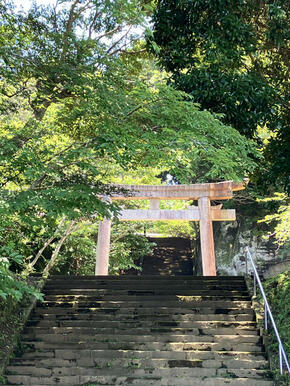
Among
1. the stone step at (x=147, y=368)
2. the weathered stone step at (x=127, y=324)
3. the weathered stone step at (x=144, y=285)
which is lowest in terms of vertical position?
the stone step at (x=147, y=368)

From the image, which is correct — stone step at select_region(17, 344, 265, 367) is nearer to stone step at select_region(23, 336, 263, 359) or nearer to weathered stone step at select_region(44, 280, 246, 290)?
stone step at select_region(23, 336, 263, 359)

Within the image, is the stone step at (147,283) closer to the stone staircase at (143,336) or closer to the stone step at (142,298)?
the stone staircase at (143,336)

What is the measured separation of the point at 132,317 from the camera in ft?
26.4

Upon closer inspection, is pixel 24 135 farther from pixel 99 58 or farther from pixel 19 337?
pixel 19 337

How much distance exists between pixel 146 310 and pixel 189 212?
5.61m

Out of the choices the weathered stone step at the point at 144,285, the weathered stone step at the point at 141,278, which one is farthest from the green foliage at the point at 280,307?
the weathered stone step at the point at 141,278

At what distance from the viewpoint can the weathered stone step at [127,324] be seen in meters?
7.68

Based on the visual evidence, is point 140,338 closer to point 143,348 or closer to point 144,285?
point 143,348

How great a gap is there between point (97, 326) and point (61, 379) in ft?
4.96

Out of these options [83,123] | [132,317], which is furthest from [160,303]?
[83,123]

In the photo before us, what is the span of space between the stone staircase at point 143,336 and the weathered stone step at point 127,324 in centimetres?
2

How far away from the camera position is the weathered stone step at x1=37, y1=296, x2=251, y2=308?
840 centimetres

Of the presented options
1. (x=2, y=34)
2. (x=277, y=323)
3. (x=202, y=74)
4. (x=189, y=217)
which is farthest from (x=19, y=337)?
(x=189, y=217)

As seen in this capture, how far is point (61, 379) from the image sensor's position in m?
6.41
